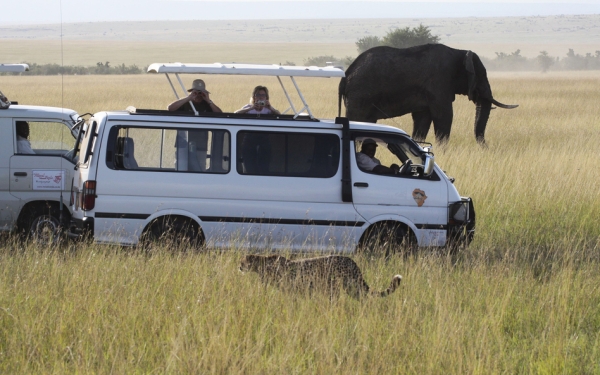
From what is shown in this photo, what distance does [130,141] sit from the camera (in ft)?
28.8

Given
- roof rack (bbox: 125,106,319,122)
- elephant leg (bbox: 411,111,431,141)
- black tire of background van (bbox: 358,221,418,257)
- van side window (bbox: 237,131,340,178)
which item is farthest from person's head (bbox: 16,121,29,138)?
elephant leg (bbox: 411,111,431,141)

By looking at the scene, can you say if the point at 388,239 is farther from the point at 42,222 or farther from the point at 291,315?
the point at 42,222

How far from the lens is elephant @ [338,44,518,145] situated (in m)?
18.5

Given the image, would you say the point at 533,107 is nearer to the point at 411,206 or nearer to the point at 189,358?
the point at 411,206

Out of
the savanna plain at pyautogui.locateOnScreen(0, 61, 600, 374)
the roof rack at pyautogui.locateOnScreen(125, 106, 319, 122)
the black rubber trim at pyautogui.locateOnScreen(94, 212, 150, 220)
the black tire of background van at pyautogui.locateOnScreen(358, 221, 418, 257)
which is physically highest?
the roof rack at pyautogui.locateOnScreen(125, 106, 319, 122)

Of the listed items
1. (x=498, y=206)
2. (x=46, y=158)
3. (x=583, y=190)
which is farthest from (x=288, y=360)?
(x=583, y=190)

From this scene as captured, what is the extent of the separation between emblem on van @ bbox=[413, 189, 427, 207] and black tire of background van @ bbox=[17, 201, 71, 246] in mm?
3987

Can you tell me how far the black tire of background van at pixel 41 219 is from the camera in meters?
9.98

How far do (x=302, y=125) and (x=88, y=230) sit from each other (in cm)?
240

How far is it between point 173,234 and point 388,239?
2.20 metres

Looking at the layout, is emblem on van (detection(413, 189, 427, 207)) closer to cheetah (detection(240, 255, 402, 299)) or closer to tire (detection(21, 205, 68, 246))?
cheetah (detection(240, 255, 402, 299))

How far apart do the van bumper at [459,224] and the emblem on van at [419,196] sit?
0.30 metres

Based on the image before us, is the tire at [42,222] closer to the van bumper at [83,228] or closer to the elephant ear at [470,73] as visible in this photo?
the van bumper at [83,228]

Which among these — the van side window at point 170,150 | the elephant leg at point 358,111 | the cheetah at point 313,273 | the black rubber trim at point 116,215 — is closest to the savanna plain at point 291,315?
the cheetah at point 313,273
